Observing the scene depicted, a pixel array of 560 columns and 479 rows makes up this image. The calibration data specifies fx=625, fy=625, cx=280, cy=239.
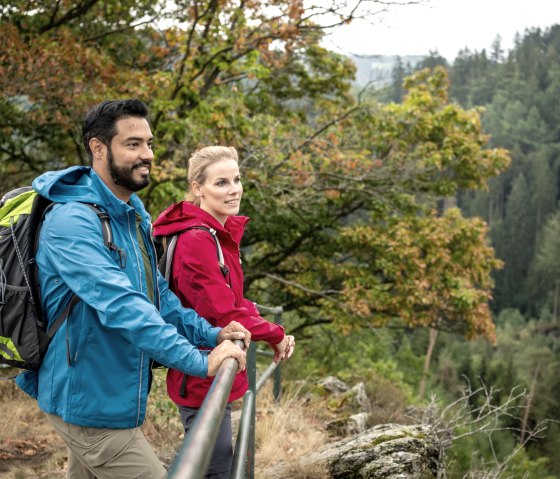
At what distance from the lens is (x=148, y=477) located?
6.20 feet

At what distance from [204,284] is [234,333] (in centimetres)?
30

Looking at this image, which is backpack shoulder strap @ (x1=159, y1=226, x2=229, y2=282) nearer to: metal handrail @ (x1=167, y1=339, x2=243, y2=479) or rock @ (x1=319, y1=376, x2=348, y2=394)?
metal handrail @ (x1=167, y1=339, x2=243, y2=479)

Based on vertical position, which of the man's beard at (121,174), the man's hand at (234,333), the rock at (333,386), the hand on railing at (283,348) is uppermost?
the man's beard at (121,174)

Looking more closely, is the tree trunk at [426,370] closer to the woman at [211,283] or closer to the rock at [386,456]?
the rock at [386,456]

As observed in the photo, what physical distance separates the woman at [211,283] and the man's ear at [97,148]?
1.55ft

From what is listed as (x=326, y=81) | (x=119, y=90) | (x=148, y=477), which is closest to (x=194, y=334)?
(x=148, y=477)

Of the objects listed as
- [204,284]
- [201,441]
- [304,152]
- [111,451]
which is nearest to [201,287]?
[204,284]

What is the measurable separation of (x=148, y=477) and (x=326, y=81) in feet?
43.8

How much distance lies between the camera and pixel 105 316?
1703 millimetres

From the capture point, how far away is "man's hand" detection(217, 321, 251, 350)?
205 centimetres

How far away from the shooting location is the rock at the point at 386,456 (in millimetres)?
3377

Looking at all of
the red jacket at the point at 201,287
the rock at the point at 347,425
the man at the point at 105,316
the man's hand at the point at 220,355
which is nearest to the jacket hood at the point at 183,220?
the red jacket at the point at 201,287

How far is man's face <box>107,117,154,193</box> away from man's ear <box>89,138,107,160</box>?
0.02 metres

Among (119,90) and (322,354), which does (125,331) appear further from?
(322,354)
